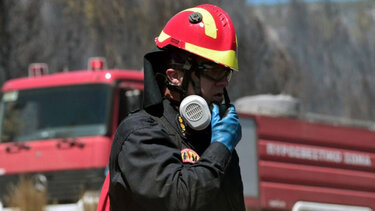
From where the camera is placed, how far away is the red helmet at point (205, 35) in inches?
118

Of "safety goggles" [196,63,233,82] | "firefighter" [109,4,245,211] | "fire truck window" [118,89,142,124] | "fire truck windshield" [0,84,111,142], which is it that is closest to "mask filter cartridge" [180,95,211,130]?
"firefighter" [109,4,245,211]

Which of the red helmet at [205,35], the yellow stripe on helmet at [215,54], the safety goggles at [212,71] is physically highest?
the red helmet at [205,35]

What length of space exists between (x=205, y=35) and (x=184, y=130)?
0.34m

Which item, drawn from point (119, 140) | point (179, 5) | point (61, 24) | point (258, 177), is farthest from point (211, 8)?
point (61, 24)

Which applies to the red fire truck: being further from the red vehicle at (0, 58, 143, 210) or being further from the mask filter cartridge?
the mask filter cartridge

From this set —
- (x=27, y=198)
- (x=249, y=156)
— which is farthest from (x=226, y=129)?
(x=249, y=156)

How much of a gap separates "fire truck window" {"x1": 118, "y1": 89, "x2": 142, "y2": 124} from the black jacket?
6661 millimetres

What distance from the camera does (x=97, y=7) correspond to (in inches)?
1092

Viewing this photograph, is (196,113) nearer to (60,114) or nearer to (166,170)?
(166,170)

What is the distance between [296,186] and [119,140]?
996 cm

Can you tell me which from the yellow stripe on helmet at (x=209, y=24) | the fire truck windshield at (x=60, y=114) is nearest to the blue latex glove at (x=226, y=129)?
the yellow stripe on helmet at (x=209, y=24)

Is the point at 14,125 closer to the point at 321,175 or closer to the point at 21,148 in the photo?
the point at 21,148

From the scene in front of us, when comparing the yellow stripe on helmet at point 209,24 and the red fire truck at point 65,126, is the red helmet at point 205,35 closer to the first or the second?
the yellow stripe on helmet at point 209,24

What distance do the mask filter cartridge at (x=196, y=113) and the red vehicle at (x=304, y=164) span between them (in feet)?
29.7
